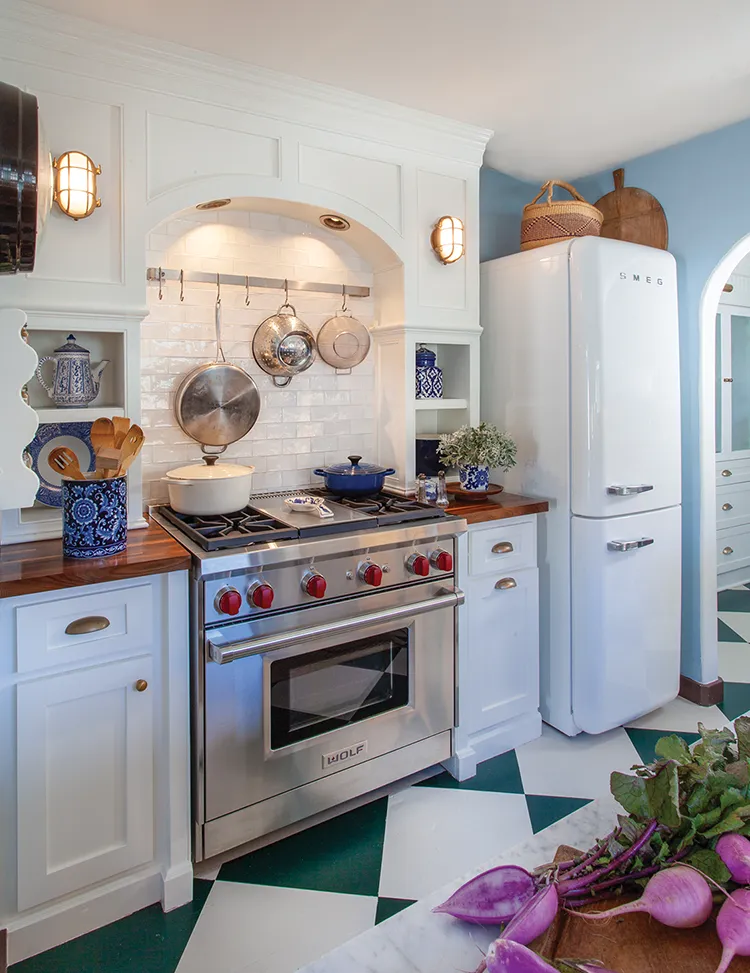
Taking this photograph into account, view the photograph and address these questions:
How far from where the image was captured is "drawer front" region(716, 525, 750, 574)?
15.1 feet

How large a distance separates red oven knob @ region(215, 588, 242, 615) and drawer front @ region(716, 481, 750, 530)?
12.2 feet

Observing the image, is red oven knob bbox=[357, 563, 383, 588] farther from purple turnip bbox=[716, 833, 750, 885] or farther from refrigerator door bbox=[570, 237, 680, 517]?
purple turnip bbox=[716, 833, 750, 885]

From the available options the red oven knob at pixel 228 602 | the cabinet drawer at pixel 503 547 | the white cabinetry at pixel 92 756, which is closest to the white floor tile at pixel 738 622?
the cabinet drawer at pixel 503 547

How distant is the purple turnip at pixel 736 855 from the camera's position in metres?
0.69

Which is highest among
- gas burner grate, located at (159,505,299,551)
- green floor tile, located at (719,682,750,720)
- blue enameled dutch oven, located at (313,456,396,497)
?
blue enameled dutch oven, located at (313,456,396,497)

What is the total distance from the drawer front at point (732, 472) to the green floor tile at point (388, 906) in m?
3.59

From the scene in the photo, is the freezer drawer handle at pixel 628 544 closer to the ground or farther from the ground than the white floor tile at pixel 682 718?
farther from the ground

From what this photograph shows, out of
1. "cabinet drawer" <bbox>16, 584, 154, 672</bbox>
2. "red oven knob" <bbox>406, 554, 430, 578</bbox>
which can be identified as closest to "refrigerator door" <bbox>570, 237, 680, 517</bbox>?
"red oven knob" <bbox>406, 554, 430, 578</bbox>

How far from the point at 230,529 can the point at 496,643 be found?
45.3 inches

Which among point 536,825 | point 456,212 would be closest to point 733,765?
point 536,825

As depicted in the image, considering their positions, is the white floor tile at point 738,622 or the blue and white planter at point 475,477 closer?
the blue and white planter at point 475,477

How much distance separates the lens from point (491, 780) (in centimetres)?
247

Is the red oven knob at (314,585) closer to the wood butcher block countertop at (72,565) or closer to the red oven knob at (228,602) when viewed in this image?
the red oven knob at (228,602)

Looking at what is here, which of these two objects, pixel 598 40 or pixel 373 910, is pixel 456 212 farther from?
pixel 373 910
